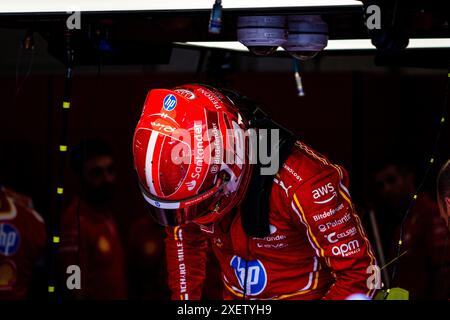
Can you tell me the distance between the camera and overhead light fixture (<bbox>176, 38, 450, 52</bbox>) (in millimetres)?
3197

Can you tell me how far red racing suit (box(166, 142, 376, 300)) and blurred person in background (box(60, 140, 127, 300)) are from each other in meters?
1.57

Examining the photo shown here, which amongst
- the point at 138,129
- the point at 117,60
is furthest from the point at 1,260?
the point at 138,129

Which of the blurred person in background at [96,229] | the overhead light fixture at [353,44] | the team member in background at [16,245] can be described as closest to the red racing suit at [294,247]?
the overhead light fixture at [353,44]

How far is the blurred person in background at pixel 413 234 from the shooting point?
437 centimetres

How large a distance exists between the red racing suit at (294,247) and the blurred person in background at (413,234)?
1.44 meters

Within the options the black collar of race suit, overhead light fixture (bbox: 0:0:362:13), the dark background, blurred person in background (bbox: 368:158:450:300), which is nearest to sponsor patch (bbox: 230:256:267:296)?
the black collar of race suit

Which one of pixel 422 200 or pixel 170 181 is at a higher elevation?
pixel 170 181

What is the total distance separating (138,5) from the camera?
242 centimetres

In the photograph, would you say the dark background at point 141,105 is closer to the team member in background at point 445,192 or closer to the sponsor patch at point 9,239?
the sponsor patch at point 9,239

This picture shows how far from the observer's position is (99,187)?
499 cm

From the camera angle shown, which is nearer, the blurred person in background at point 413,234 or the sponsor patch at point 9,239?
the sponsor patch at point 9,239

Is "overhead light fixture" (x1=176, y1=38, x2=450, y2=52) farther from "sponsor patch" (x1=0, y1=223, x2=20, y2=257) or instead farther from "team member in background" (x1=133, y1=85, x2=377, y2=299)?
"sponsor patch" (x1=0, y1=223, x2=20, y2=257)
